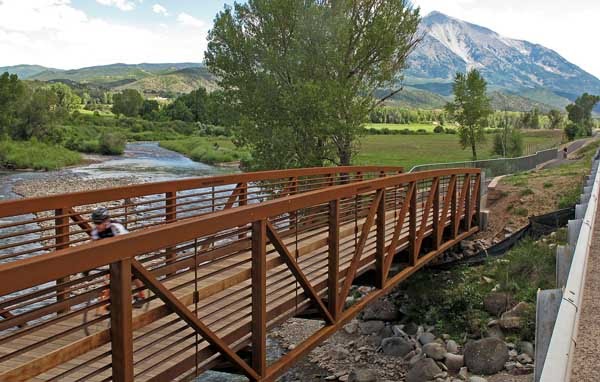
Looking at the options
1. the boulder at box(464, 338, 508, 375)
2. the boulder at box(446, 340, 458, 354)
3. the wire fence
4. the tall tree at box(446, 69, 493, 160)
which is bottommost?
the boulder at box(446, 340, 458, 354)

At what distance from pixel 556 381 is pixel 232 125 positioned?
2219cm

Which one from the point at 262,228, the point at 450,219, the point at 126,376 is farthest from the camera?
the point at 450,219

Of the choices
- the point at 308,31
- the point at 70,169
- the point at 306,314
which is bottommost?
the point at 70,169

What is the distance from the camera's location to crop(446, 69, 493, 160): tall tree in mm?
48812

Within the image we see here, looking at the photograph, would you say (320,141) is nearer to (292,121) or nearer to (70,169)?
(292,121)

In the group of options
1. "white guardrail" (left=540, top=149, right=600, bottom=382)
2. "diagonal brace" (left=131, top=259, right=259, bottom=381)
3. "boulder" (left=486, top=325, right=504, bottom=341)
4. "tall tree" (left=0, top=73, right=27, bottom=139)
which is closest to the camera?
"white guardrail" (left=540, top=149, right=600, bottom=382)

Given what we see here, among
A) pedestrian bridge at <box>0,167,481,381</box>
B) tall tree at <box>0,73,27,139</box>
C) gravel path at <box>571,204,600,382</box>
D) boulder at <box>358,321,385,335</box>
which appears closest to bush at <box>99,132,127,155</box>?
tall tree at <box>0,73,27,139</box>

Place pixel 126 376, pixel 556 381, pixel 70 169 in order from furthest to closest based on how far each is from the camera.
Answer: pixel 70 169 < pixel 126 376 < pixel 556 381

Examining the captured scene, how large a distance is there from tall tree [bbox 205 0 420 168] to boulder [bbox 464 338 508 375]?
40.6 feet

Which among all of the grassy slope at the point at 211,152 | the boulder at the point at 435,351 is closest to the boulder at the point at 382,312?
the boulder at the point at 435,351

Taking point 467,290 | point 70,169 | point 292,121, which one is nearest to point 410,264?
point 467,290

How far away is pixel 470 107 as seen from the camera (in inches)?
1923

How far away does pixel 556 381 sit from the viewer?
2584mm

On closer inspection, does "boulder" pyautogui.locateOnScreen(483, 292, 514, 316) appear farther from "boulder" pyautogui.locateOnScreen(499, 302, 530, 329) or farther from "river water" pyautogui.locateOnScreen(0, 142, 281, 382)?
"river water" pyautogui.locateOnScreen(0, 142, 281, 382)
